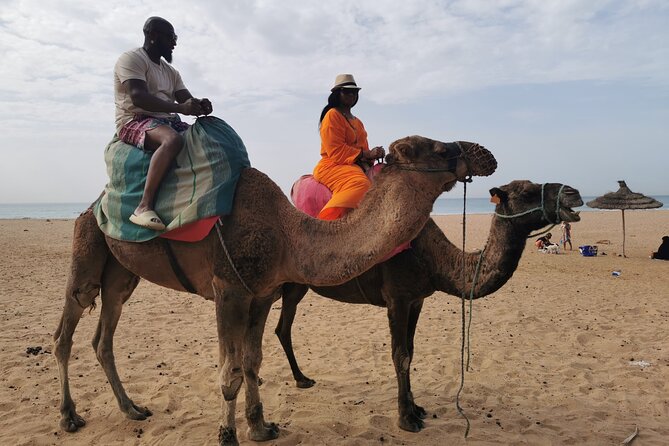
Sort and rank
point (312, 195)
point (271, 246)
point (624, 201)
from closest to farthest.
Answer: point (271, 246) < point (312, 195) < point (624, 201)

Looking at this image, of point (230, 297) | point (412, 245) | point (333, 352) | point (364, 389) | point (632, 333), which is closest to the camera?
point (230, 297)

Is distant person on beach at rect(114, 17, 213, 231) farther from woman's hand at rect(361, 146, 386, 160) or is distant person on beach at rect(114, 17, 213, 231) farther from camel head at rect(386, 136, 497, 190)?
camel head at rect(386, 136, 497, 190)

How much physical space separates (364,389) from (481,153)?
3206 millimetres

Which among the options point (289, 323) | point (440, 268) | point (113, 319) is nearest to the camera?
point (440, 268)

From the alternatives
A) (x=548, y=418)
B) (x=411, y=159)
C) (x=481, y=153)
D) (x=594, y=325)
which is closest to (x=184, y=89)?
(x=411, y=159)

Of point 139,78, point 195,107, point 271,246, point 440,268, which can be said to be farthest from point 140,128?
point 440,268

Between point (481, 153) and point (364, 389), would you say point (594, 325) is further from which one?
point (481, 153)

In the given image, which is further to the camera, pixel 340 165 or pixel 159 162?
pixel 340 165

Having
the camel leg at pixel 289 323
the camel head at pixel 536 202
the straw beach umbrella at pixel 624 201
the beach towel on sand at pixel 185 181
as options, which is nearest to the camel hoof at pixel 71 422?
the beach towel on sand at pixel 185 181

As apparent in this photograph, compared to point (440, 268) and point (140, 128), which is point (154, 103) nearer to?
point (140, 128)

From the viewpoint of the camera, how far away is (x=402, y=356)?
170 inches

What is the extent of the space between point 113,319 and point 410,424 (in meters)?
3.01

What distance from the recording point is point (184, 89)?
4457 mm

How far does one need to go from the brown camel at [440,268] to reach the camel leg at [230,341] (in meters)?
1.39
